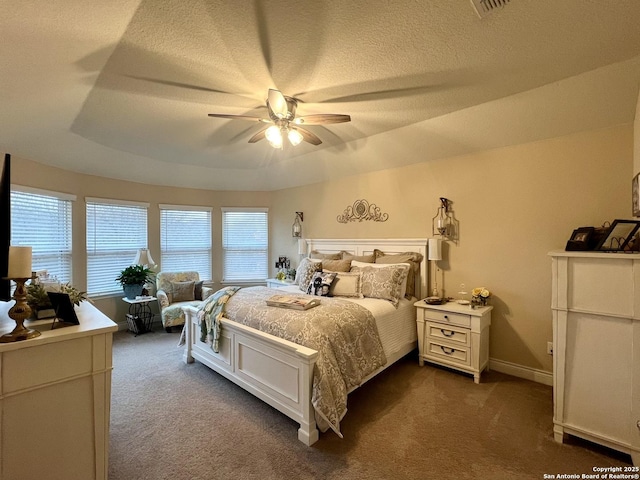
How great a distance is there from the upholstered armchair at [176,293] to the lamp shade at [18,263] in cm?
322

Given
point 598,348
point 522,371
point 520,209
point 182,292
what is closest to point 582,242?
point 598,348

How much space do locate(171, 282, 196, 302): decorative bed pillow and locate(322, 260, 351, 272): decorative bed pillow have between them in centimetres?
244

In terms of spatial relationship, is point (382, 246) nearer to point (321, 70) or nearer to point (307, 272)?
point (307, 272)

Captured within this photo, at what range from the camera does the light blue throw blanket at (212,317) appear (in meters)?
2.89

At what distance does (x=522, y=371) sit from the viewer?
3023 mm

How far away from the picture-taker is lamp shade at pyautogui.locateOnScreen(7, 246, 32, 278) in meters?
1.27

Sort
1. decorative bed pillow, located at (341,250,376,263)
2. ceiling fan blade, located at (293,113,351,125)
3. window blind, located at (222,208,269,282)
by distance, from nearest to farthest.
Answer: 1. ceiling fan blade, located at (293,113,351,125)
2. decorative bed pillow, located at (341,250,376,263)
3. window blind, located at (222,208,269,282)

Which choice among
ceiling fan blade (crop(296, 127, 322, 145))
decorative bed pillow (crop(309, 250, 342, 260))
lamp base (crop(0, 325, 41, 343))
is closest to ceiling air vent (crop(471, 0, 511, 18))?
ceiling fan blade (crop(296, 127, 322, 145))

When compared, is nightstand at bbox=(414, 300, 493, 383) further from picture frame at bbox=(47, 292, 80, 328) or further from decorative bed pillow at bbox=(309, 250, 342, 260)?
picture frame at bbox=(47, 292, 80, 328)

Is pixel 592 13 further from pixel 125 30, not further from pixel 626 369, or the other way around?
pixel 125 30

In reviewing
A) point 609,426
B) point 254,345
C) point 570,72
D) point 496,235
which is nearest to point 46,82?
point 254,345

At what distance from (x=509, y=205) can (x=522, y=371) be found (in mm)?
1789

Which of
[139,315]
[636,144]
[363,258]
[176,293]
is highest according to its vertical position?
[636,144]

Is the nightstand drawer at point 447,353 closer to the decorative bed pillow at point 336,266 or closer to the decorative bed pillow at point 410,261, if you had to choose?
the decorative bed pillow at point 410,261
